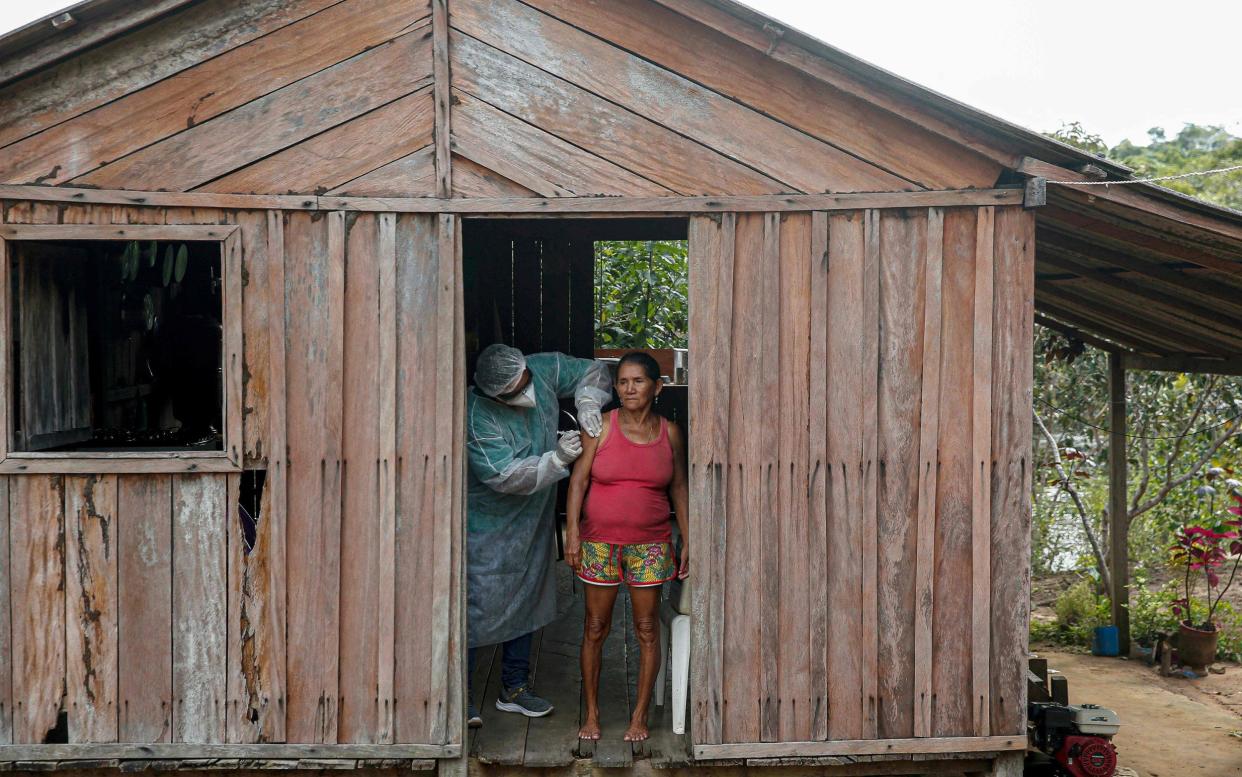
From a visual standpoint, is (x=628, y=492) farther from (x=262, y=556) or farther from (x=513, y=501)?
(x=262, y=556)

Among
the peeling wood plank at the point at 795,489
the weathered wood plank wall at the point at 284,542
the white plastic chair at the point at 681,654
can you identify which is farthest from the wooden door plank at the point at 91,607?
the peeling wood plank at the point at 795,489

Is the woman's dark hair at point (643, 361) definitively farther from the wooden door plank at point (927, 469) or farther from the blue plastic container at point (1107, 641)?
the blue plastic container at point (1107, 641)

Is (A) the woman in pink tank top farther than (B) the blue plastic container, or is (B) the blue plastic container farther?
(B) the blue plastic container

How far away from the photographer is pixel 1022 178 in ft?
14.2

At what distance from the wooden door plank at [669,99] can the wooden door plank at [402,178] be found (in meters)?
0.59

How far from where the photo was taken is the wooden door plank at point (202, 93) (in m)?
4.19

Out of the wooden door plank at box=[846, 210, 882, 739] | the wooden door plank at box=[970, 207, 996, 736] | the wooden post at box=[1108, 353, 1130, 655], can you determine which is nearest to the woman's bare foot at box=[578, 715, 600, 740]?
the wooden door plank at box=[846, 210, 882, 739]

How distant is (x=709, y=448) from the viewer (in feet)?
14.3

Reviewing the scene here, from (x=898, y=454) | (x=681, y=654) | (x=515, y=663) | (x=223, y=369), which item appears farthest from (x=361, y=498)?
(x=898, y=454)

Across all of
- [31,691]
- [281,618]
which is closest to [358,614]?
[281,618]

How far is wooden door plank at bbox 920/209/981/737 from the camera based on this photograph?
4316mm

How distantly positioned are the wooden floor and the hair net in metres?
1.62

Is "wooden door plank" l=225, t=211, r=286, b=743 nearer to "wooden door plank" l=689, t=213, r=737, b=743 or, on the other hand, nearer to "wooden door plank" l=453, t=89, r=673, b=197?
"wooden door plank" l=453, t=89, r=673, b=197

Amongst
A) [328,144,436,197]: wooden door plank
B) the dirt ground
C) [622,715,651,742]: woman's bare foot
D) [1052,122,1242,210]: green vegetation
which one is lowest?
the dirt ground
